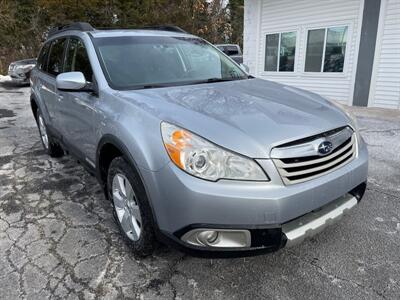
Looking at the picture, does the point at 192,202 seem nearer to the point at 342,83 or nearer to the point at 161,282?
the point at 161,282

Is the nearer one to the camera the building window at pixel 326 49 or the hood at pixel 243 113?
the hood at pixel 243 113

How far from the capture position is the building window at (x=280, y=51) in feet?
32.6

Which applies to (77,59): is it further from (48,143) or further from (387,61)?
(387,61)

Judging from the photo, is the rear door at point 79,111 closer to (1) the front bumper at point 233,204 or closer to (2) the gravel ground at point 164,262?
(2) the gravel ground at point 164,262

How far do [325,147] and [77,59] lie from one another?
8.27 ft

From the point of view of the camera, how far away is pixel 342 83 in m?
8.82

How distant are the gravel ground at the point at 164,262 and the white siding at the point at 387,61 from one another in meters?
5.26

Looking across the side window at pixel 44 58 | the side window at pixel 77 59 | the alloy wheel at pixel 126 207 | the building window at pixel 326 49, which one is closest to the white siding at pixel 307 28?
Answer: the building window at pixel 326 49

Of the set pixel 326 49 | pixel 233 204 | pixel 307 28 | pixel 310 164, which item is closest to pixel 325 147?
pixel 310 164

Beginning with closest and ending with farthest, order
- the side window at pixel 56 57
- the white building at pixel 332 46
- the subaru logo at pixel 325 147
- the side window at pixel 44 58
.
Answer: the subaru logo at pixel 325 147 → the side window at pixel 56 57 → the side window at pixel 44 58 → the white building at pixel 332 46

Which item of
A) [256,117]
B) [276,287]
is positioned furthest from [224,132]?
[276,287]

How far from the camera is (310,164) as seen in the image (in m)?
2.03

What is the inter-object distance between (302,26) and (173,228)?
8923mm

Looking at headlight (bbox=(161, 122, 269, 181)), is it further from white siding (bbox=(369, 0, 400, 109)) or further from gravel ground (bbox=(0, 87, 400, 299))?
white siding (bbox=(369, 0, 400, 109))
